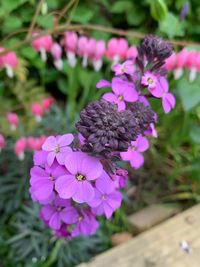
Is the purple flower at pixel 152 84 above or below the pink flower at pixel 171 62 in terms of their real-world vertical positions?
above

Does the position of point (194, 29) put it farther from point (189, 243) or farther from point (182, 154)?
point (189, 243)

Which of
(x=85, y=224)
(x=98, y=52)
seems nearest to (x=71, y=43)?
(x=98, y=52)

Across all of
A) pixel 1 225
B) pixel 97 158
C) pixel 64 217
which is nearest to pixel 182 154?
pixel 1 225

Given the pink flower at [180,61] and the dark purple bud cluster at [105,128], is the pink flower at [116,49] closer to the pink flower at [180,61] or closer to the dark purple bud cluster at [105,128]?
the pink flower at [180,61]

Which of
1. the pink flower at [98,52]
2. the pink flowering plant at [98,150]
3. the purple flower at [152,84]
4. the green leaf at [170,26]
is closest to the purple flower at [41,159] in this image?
the pink flowering plant at [98,150]

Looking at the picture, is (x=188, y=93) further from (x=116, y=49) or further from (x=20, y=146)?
(x=20, y=146)

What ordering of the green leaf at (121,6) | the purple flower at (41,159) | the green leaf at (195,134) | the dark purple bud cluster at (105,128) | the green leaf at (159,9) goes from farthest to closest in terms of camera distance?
the green leaf at (121,6) < the green leaf at (195,134) < the green leaf at (159,9) < the purple flower at (41,159) < the dark purple bud cluster at (105,128)

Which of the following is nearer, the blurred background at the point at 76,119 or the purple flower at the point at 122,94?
the purple flower at the point at 122,94

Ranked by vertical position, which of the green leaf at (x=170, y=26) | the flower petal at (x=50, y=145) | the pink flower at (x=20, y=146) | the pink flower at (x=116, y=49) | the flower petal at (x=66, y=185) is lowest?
the pink flower at (x=20, y=146)
